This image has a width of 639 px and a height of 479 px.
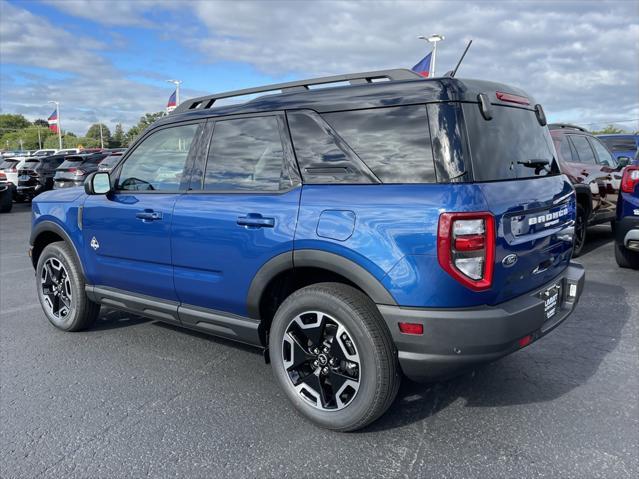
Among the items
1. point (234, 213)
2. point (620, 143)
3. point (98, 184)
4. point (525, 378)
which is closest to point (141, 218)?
point (98, 184)

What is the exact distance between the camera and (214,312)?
11.1ft

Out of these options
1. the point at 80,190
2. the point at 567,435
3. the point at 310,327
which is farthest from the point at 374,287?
the point at 80,190

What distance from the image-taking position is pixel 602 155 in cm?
809

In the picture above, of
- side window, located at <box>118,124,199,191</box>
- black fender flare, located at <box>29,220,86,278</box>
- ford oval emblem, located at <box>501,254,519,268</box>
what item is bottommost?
black fender flare, located at <box>29,220,86,278</box>

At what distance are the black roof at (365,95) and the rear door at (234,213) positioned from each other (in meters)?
0.11

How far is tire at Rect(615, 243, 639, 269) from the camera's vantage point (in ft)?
20.9

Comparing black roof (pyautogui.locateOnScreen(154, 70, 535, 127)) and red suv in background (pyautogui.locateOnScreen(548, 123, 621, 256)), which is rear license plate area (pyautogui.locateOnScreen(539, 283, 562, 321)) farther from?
red suv in background (pyautogui.locateOnScreen(548, 123, 621, 256))

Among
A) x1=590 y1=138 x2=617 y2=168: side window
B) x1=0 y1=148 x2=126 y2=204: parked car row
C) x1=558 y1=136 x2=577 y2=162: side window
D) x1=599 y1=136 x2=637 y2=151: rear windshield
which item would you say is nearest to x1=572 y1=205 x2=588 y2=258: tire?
x1=558 y1=136 x2=577 y2=162: side window

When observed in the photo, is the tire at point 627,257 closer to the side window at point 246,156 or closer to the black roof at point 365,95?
the black roof at point 365,95

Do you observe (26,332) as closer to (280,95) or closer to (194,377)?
(194,377)

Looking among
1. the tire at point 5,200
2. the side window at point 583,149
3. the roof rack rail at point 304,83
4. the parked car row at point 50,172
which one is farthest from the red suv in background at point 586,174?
the tire at point 5,200

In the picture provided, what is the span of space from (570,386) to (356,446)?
1575 millimetres

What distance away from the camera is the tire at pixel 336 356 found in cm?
266

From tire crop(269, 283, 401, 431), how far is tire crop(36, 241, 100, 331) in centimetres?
214
